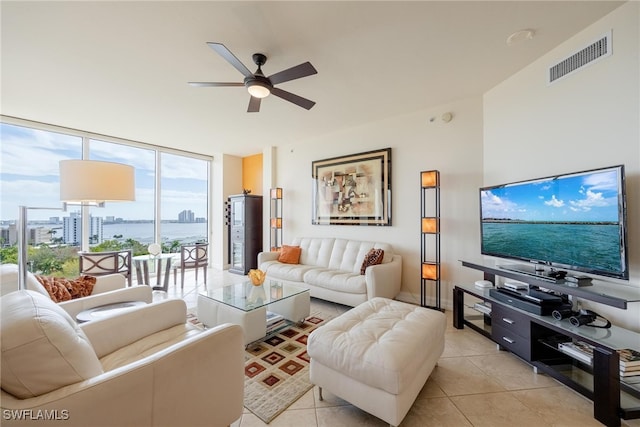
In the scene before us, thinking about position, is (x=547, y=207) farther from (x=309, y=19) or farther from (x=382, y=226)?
(x=309, y=19)

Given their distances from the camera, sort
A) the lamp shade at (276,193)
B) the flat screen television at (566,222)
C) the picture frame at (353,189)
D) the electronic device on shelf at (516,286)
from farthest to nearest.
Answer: the lamp shade at (276,193) → the picture frame at (353,189) → the electronic device on shelf at (516,286) → the flat screen television at (566,222)

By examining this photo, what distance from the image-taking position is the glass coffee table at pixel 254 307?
2312 millimetres

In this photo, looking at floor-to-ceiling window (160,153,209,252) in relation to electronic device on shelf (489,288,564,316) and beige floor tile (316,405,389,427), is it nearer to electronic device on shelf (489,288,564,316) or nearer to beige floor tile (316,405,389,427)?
beige floor tile (316,405,389,427)

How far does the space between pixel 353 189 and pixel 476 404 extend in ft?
10.1

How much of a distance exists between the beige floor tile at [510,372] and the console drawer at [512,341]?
11 cm

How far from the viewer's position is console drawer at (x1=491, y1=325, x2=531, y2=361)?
2012 mm

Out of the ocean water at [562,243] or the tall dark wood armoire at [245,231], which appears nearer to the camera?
the ocean water at [562,243]

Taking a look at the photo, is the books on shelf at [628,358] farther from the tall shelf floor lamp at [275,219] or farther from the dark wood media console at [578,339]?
the tall shelf floor lamp at [275,219]

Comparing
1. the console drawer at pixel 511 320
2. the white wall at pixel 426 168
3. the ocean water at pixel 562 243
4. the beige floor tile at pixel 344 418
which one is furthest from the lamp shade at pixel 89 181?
the ocean water at pixel 562 243

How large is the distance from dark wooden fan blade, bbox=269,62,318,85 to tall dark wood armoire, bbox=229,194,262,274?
11.6 ft

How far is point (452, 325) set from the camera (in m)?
2.88

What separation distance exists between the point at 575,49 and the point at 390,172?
2.18m

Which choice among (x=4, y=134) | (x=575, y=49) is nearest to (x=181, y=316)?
(x=575, y=49)

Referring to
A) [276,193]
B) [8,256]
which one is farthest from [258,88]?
[8,256]
